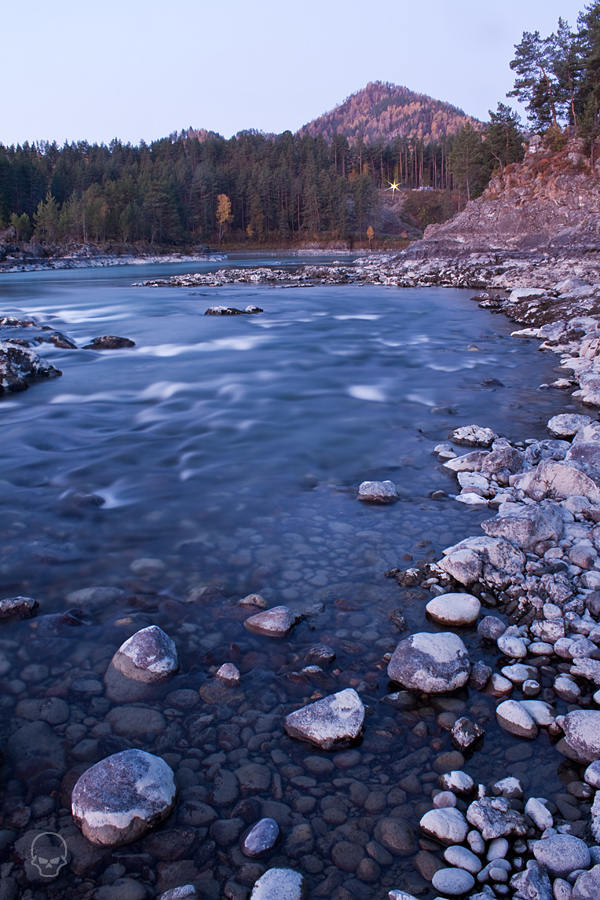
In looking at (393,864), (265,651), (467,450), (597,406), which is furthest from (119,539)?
(597,406)

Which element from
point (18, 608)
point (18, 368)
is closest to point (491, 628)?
point (18, 608)

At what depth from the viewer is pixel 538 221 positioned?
47281mm

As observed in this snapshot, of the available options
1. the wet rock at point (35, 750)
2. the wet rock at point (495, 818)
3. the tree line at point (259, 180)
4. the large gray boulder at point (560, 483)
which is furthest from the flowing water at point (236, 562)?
the tree line at point (259, 180)

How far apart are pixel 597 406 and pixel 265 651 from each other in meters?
7.57

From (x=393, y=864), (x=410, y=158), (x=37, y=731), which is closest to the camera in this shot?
(x=393, y=864)

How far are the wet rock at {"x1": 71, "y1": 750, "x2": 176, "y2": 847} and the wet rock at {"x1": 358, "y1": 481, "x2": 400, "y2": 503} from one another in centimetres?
363

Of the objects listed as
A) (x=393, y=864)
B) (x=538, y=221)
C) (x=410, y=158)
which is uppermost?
(x=410, y=158)

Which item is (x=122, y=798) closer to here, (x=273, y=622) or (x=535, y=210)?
(x=273, y=622)

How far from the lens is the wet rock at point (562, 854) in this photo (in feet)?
7.45

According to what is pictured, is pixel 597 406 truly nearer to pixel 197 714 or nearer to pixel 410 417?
pixel 410 417

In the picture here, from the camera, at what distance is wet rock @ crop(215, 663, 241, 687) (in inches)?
137

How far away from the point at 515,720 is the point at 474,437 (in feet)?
15.9

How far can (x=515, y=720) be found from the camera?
10.2 ft

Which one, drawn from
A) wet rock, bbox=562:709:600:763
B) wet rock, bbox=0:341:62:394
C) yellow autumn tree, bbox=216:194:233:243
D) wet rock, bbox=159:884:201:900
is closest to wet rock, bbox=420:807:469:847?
wet rock, bbox=562:709:600:763
